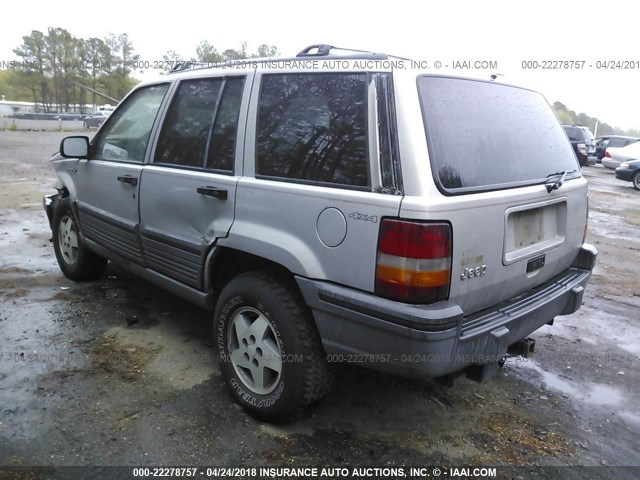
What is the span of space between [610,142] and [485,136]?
26.0 meters

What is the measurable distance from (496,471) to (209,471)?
1.42 metres

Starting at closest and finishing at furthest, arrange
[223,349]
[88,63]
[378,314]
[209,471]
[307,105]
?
[378,314] → [209,471] → [307,105] → [223,349] → [88,63]

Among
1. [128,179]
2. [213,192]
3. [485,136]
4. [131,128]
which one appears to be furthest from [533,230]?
[131,128]

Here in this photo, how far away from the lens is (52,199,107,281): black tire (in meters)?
4.62

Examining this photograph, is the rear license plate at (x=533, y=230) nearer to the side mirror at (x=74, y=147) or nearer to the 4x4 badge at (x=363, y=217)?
the 4x4 badge at (x=363, y=217)

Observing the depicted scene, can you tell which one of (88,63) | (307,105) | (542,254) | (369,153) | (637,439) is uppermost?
(88,63)

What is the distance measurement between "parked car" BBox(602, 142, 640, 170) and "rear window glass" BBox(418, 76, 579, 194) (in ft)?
61.0

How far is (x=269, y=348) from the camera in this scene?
8.73 ft

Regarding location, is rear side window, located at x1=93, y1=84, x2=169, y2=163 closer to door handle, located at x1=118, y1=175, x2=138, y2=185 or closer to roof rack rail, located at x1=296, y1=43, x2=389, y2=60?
door handle, located at x1=118, y1=175, x2=138, y2=185

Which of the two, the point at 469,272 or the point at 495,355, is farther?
the point at 495,355

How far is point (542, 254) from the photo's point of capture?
2748 mm

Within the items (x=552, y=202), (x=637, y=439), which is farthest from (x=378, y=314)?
(x=637, y=439)

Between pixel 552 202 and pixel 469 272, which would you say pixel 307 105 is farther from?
pixel 552 202

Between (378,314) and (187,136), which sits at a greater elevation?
(187,136)
